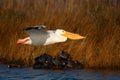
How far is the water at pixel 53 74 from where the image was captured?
516 inches

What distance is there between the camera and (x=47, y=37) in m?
14.6

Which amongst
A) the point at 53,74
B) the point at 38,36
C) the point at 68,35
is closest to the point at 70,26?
the point at 68,35

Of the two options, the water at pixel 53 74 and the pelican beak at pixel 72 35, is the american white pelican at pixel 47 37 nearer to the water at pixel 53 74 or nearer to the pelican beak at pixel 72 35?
the pelican beak at pixel 72 35

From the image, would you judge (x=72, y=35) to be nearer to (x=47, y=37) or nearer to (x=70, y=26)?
(x=47, y=37)

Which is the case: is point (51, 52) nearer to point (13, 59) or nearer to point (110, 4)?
point (13, 59)

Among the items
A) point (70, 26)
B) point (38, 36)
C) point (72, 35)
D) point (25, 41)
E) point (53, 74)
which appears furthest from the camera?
point (70, 26)

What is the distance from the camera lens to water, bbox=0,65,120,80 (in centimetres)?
1310

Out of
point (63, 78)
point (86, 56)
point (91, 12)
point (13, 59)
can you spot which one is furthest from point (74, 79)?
point (91, 12)

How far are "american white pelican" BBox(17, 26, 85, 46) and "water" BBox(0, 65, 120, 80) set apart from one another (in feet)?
2.46

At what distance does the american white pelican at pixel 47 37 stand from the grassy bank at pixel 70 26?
1.36ft

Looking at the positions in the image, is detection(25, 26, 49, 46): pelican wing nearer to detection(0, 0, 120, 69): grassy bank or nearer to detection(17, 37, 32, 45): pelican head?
detection(17, 37, 32, 45): pelican head

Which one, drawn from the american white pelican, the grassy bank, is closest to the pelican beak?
the american white pelican

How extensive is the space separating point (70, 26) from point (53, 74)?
2.44 metres

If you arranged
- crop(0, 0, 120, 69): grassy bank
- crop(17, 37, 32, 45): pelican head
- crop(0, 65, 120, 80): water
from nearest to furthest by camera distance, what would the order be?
crop(0, 65, 120, 80): water → crop(17, 37, 32, 45): pelican head → crop(0, 0, 120, 69): grassy bank
